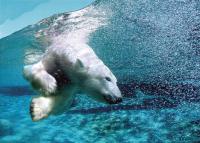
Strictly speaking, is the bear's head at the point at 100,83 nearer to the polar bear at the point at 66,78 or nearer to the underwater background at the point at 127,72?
the polar bear at the point at 66,78

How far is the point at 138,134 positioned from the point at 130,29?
21.3 feet

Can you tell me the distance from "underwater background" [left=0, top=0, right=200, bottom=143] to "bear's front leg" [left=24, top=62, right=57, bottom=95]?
20.6ft

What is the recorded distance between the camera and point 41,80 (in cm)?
354

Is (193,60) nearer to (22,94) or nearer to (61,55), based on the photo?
(22,94)

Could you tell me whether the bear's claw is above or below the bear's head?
below

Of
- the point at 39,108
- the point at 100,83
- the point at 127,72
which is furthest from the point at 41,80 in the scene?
the point at 127,72

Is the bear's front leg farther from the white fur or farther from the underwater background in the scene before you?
the underwater background

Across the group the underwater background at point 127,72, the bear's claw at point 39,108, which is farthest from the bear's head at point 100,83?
the underwater background at point 127,72

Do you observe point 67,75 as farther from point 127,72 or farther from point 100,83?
point 127,72

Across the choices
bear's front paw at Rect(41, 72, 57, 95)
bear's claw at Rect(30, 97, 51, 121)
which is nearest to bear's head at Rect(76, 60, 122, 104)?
bear's front paw at Rect(41, 72, 57, 95)

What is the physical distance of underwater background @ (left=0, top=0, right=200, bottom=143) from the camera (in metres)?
10.0

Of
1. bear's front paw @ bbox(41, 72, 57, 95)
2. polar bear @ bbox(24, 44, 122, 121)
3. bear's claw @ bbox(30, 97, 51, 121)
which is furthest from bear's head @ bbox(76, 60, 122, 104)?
bear's claw @ bbox(30, 97, 51, 121)

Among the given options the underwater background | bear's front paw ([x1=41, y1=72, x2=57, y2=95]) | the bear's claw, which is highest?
the underwater background

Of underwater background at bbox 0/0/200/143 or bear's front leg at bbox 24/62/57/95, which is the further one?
underwater background at bbox 0/0/200/143
